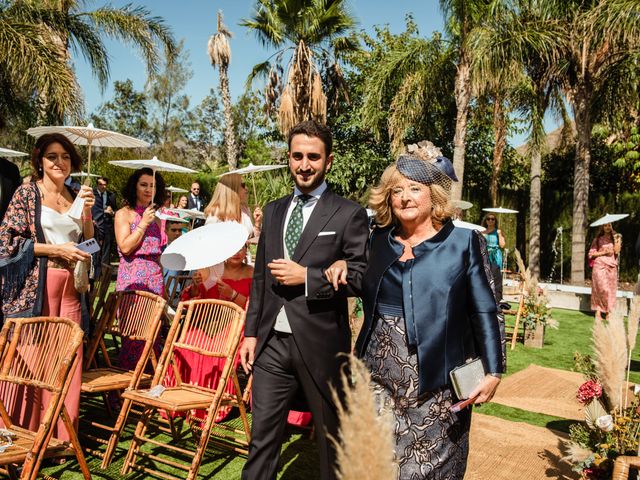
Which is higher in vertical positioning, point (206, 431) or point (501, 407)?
point (206, 431)

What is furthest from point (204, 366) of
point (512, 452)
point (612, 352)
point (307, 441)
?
point (612, 352)

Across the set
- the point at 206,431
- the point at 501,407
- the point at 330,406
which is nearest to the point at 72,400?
the point at 206,431

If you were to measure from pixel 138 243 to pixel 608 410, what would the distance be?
150 inches

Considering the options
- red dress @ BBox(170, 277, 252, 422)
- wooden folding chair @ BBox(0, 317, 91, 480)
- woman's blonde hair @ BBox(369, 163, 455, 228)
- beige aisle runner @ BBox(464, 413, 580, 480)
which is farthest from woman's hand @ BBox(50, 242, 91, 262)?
beige aisle runner @ BBox(464, 413, 580, 480)

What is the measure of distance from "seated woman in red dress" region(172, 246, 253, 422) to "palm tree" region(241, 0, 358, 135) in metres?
12.6

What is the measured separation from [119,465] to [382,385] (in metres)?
2.27

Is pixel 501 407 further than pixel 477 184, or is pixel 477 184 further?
pixel 477 184

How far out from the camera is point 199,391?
4.05m

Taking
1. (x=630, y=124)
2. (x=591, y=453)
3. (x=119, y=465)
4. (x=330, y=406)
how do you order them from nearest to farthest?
(x=330, y=406), (x=591, y=453), (x=119, y=465), (x=630, y=124)

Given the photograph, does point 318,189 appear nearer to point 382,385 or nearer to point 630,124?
point 382,385

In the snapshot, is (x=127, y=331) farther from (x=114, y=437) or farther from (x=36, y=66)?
(x=36, y=66)

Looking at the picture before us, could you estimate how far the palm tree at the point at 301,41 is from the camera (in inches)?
672

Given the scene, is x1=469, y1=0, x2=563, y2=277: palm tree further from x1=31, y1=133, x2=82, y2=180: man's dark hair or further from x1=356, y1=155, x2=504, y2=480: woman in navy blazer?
x1=356, y1=155, x2=504, y2=480: woman in navy blazer

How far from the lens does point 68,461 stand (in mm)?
3939
